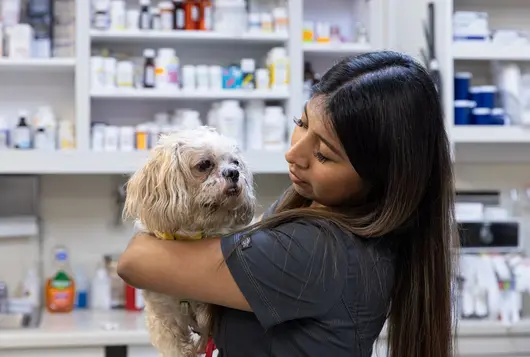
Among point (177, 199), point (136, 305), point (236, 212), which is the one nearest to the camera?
point (177, 199)

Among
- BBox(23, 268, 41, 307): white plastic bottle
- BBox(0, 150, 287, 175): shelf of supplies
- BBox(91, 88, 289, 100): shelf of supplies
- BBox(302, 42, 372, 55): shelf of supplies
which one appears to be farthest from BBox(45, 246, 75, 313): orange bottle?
BBox(302, 42, 372, 55): shelf of supplies

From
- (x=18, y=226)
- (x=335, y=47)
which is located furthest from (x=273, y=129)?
(x=18, y=226)

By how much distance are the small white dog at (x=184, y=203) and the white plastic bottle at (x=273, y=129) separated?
4.92 ft

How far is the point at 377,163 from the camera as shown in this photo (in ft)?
3.98

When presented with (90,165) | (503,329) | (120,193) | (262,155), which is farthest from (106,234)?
(503,329)

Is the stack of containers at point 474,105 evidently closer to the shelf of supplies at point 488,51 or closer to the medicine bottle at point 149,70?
the shelf of supplies at point 488,51

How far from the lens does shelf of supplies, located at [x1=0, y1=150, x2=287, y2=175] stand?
288 centimetres

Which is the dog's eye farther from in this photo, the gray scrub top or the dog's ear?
the gray scrub top

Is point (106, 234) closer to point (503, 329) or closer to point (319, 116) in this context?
point (503, 329)

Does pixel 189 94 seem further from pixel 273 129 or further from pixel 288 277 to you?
pixel 288 277

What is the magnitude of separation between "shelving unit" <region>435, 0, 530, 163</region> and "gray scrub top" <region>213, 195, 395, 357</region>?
1852 millimetres

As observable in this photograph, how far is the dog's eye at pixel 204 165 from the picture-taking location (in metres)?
1.50

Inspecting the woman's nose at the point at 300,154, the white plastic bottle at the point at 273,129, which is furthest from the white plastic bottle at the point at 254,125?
the woman's nose at the point at 300,154

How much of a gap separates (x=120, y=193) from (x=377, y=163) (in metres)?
2.19
